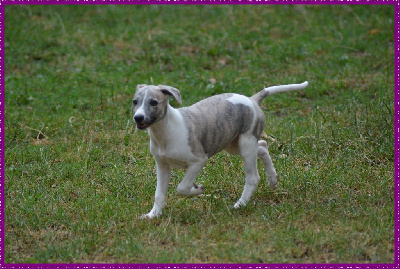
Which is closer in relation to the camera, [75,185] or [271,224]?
[271,224]

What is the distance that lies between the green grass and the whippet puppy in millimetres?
335

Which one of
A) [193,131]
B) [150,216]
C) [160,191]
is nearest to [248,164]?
[193,131]

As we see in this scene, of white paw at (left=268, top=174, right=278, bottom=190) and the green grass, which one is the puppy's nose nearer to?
the green grass

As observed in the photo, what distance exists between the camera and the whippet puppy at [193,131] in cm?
520

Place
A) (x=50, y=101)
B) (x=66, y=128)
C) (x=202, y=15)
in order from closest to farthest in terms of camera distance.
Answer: (x=66, y=128) < (x=50, y=101) < (x=202, y=15)

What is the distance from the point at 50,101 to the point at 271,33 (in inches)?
193

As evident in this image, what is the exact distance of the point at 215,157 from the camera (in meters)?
7.30

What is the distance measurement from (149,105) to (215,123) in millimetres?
770

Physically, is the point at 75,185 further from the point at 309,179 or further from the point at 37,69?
the point at 37,69

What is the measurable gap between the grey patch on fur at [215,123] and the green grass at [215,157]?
2.11 feet
